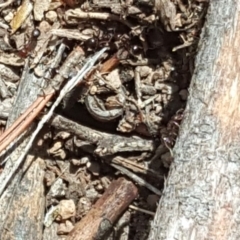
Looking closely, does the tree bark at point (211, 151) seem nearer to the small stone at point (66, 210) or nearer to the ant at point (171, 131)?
the ant at point (171, 131)


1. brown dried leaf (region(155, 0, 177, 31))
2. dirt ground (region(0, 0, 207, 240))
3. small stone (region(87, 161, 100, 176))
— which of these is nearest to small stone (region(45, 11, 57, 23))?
dirt ground (region(0, 0, 207, 240))

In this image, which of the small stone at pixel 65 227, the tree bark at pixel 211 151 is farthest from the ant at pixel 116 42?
the small stone at pixel 65 227

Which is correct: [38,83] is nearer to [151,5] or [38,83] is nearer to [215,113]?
[151,5]

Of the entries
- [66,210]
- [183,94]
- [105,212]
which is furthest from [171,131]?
[66,210]

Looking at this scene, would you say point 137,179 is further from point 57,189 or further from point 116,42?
Answer: point 116,42

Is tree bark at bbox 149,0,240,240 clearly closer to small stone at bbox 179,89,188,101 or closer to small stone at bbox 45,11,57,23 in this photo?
small stone at bbox 179,89,188,101

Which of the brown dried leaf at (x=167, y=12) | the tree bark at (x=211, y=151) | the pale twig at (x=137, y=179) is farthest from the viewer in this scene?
the pale twig at (x=137, y=179)
